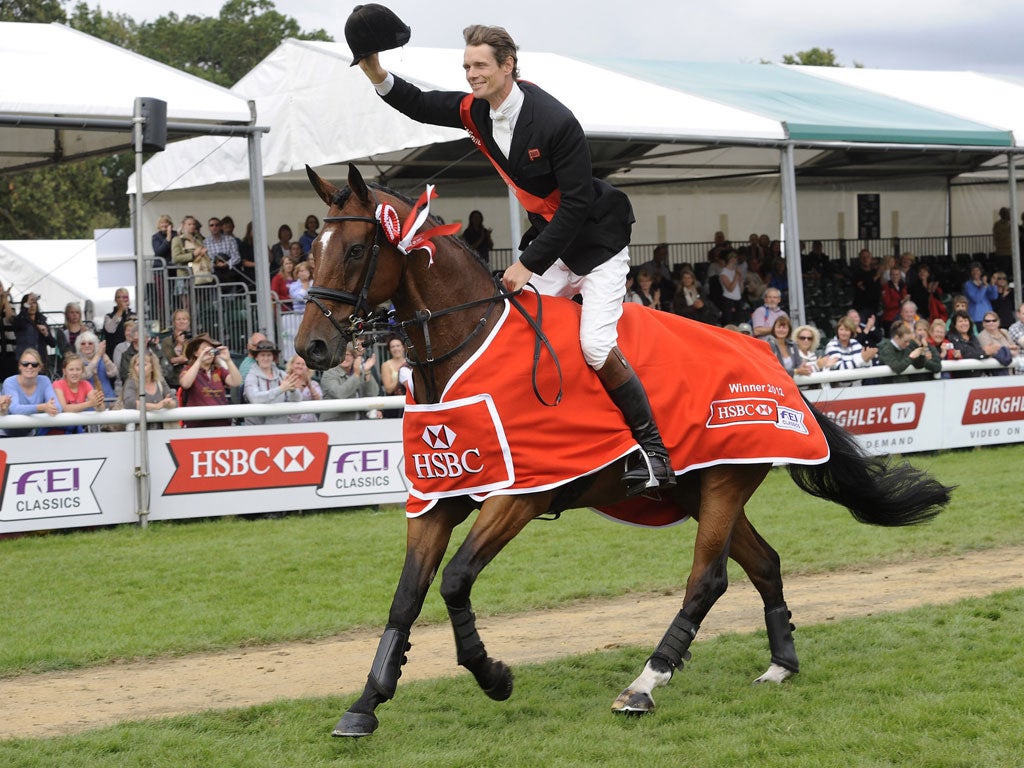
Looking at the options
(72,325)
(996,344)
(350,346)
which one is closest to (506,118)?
(350,346)

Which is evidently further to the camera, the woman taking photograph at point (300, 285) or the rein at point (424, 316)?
the woman taking photograph at point (300, 285)

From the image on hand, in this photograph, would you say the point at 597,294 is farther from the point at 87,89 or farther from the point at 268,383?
the point at 87,89

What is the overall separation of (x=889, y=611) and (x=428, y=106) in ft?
12.9

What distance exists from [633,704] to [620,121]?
10.2 m

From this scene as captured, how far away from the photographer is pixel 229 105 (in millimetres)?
12797

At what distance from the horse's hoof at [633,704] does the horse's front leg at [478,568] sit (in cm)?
51

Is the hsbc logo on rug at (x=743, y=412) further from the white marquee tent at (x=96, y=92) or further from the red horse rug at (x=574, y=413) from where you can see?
the white marquee tent at (x=96, y=92)

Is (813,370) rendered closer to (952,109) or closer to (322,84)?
(322,84)

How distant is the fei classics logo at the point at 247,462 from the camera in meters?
10.5

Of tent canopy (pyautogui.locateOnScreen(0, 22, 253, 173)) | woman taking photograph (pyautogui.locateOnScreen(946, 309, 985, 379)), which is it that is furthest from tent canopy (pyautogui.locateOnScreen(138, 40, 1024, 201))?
woman taking photograph (pyautogui.locateOnScreen(946, 309, 985, 379))

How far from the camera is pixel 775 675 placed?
18.7 ft

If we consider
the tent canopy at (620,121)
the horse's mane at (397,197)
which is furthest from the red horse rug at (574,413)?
the tent canopy at (620,121)

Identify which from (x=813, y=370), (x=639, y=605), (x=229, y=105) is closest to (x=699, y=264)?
(x=813, y=370)

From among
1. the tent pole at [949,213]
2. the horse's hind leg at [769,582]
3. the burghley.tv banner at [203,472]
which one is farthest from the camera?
the tent pole at [949,213]
